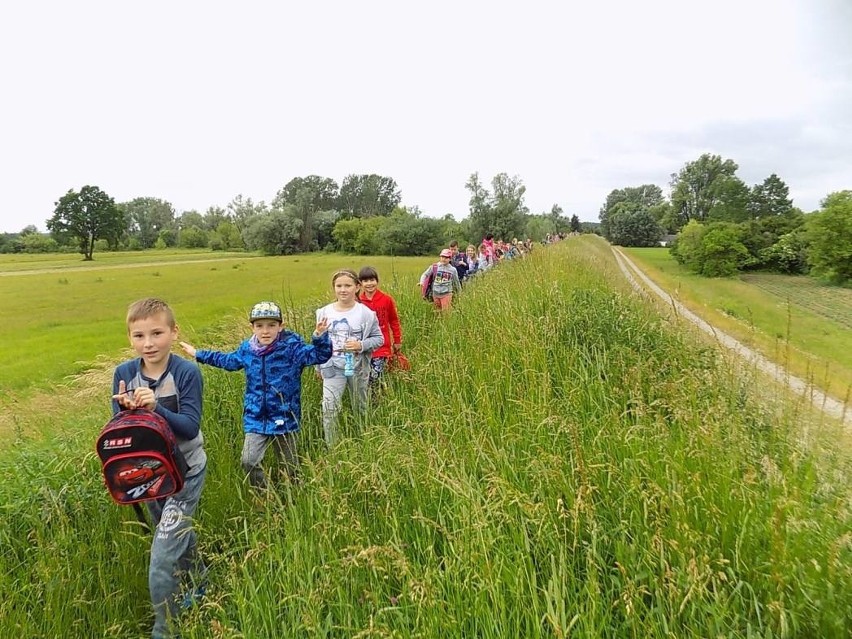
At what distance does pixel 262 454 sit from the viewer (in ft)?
10.8

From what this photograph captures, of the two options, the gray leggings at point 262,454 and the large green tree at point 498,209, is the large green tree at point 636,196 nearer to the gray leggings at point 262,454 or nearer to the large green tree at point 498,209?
the large green tree at point 498,209

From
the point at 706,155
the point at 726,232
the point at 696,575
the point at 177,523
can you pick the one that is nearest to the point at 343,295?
the point at 177,523

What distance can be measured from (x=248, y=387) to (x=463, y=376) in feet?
5.91

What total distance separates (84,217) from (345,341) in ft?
322

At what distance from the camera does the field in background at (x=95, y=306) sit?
39.3ft

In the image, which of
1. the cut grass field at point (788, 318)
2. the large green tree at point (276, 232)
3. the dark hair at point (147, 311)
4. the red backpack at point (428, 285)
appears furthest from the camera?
the large green tree at point (276, 232)

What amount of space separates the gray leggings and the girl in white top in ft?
1.73

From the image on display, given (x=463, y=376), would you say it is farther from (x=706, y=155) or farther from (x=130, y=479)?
(x=706, y=155)

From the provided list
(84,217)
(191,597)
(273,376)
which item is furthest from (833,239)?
(84,217)

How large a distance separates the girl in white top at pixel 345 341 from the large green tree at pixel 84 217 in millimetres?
93423

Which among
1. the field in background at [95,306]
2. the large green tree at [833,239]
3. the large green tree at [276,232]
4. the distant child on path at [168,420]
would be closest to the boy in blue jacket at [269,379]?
the distant child on path at [168,420]

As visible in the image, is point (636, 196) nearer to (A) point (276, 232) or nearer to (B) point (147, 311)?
(A) point (276, 232)

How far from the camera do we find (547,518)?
1.98 metres

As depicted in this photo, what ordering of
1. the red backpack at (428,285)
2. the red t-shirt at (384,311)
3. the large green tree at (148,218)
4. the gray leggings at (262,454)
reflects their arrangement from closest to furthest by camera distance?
the gray leggings at (262,454)
the red t-shirt at (384,311)
the red backpack at (428,285)
the large green tree at (148,218)
